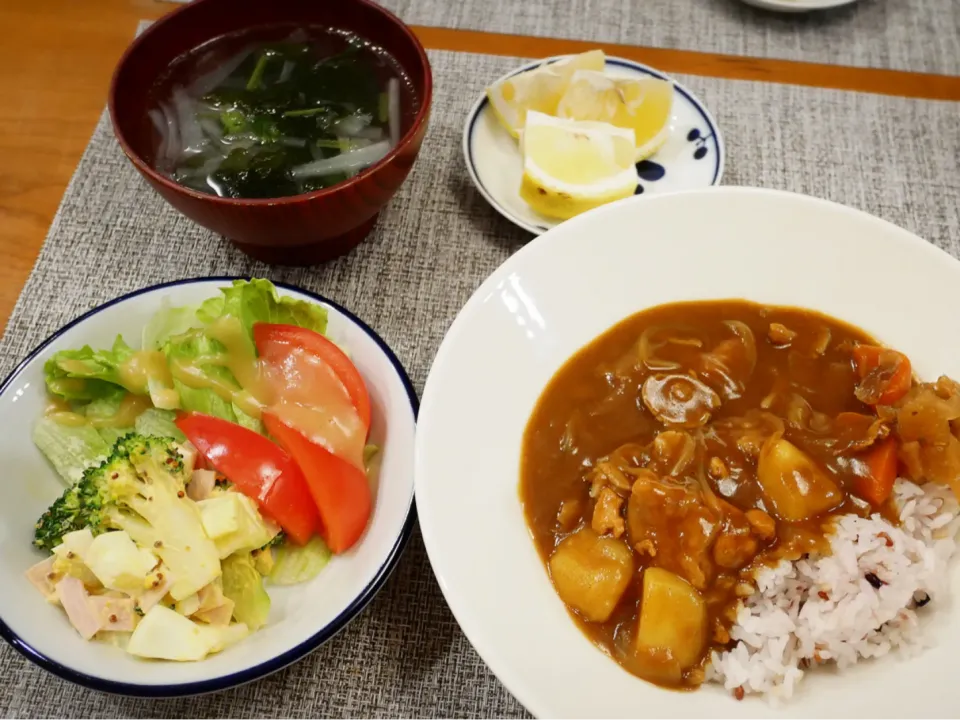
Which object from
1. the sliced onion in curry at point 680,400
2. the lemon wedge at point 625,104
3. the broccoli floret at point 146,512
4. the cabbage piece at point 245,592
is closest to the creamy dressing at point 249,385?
the broccoli floret at point 146,512

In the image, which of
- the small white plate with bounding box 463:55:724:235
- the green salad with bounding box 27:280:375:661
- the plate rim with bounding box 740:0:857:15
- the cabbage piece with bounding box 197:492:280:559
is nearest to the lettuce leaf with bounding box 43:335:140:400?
the green salad with bounding box 27:280:375:661

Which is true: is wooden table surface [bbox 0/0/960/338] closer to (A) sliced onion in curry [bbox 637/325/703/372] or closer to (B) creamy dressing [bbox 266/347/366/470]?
(B) creamy dressing [bbox 266/347/366/470]

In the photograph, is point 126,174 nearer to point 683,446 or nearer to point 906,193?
point 683,446

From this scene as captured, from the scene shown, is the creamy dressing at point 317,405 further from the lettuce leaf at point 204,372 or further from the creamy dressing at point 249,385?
the lettuce leaf at point 204,372

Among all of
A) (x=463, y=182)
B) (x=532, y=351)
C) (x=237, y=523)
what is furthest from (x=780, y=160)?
(x=237, y=523)

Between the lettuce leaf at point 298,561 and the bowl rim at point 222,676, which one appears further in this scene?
the lettuce leaf at point 298,561

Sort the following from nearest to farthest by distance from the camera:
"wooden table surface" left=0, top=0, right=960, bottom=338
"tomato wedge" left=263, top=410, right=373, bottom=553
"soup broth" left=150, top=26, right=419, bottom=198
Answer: "tomato wedge" left=263, top=410, right=373, bottom=553, "soup broth" left=150, top=26, right=419, bottom=198, "wooden table surface" left=0, top=0, right=960, bottom=338
